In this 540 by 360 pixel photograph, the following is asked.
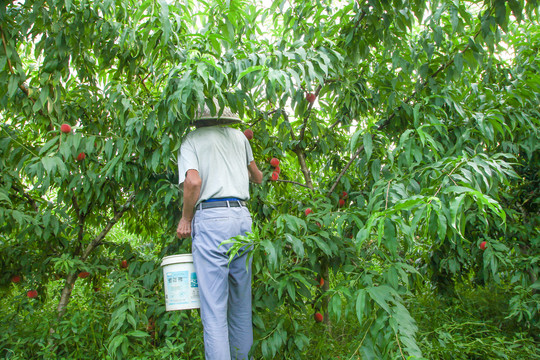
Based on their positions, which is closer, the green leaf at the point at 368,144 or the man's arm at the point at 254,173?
the green leaf at the point at 368,144

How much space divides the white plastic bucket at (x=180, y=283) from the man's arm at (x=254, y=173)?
2.31 ft

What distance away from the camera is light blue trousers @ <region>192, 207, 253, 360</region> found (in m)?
2.18

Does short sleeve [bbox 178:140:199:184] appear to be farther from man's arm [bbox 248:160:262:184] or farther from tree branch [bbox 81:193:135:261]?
tree branch [bbox 81:193:135:261]

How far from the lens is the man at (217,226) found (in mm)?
2191

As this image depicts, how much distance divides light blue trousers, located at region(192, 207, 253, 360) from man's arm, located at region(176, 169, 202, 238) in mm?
41

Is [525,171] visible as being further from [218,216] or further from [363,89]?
[218,216]

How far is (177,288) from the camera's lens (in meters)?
2.24

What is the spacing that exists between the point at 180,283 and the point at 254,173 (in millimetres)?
848

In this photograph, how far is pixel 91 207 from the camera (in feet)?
10.2

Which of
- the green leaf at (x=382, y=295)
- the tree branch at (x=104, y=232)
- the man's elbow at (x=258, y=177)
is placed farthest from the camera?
the tree branch at (x=104, y=232)

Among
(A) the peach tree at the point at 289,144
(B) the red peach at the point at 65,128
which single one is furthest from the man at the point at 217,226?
(B) the red peach at the point at 65,128

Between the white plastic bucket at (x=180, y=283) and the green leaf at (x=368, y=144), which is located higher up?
the green leaf at (x=368, y=144)

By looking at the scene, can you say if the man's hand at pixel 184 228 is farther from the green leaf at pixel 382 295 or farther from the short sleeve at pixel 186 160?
the green leaf at pixel 382 295

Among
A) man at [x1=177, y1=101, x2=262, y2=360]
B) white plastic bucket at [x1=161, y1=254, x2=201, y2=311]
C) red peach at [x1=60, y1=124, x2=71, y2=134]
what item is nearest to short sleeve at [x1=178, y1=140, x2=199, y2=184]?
man at [x1=177, y1=101, x2=262, y2=360]
